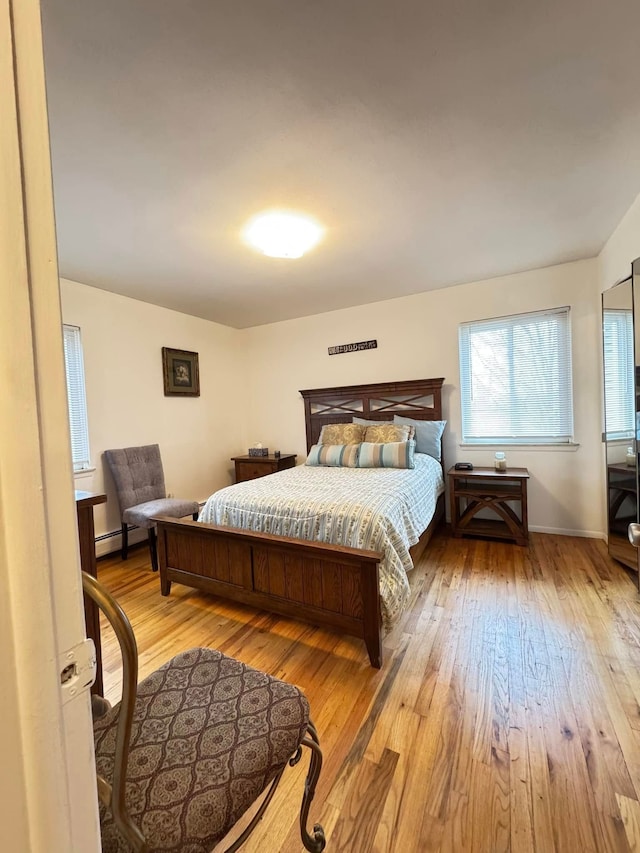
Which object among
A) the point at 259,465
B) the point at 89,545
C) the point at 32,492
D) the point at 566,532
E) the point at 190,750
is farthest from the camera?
the point at 259,465

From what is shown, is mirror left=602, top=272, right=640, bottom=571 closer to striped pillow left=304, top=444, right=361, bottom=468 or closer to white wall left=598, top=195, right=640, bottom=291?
white wall left=598, top=195, right=640, bottom=291

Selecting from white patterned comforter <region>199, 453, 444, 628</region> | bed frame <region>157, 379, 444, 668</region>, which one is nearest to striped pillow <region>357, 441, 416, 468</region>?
white patterned comforter <region>199, 453, 444, 628</region>

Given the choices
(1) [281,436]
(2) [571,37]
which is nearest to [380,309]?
(1) [281,436]

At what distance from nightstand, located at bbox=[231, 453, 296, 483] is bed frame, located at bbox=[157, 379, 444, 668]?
1.81 metres

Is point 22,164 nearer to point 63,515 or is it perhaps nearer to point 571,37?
point 63,515

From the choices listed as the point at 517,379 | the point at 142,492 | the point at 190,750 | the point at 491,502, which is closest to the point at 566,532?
the point at 491,502

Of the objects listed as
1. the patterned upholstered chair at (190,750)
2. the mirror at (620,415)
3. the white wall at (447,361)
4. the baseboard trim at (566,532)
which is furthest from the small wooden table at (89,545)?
the baseboard trim at (566,532)

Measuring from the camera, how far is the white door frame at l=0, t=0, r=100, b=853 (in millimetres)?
374

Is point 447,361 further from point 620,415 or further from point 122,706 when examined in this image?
point 122,706

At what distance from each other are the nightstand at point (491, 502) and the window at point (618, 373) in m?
0.76

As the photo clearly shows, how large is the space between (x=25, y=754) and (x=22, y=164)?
2.06ft

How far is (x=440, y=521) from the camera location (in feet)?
11.8

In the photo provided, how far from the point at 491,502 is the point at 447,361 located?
144cm

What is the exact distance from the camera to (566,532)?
3287 mm
